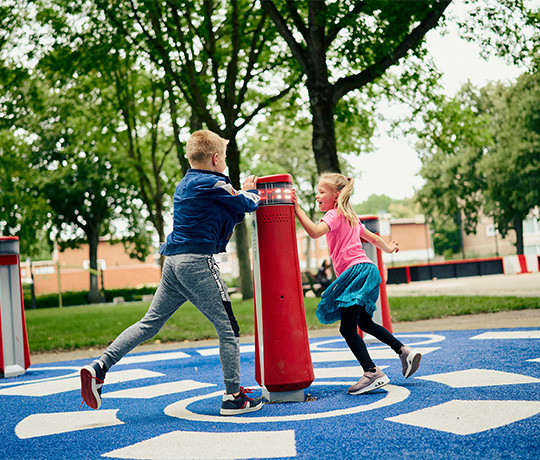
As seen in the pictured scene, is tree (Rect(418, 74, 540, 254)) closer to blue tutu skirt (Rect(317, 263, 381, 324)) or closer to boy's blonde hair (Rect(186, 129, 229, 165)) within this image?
blue tutu skirt (Rect(317, 263, 381, 324))

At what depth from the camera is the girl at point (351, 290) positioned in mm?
4457

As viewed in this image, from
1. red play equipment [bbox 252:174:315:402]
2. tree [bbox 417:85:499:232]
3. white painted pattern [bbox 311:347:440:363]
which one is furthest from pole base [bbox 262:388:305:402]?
tree [bbox 417:85:499:232]

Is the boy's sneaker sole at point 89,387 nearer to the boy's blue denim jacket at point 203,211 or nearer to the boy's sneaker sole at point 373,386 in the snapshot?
the boy's blue denim jacket at point 203,211

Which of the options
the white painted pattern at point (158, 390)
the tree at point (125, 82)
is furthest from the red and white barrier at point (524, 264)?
the white painted pattern at point (158, 390)

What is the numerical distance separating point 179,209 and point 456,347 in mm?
3739

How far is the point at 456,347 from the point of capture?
6445 mm

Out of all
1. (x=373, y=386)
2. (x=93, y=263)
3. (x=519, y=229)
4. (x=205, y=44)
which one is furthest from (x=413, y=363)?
(x=519, y=229)

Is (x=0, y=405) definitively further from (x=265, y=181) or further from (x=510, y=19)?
(x=510, y=19)

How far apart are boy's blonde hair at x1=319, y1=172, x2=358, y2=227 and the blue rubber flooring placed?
131 cm

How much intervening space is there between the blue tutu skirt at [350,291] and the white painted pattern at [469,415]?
1024 mm

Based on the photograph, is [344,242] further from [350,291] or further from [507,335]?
[507,335]

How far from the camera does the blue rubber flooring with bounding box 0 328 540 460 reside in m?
2.97

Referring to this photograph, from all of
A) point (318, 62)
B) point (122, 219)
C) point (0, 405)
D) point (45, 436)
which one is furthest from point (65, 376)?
point (122, 219)

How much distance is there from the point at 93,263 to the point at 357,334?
3704cm
